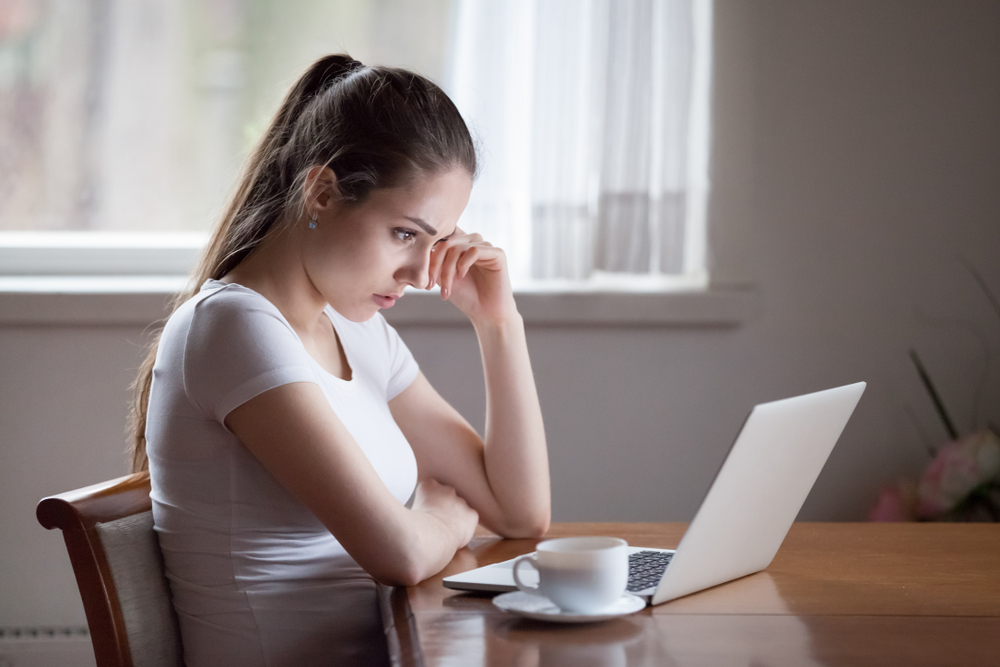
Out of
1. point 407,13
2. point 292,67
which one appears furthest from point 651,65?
point 292,67

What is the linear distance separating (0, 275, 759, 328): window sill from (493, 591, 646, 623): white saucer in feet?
4.12

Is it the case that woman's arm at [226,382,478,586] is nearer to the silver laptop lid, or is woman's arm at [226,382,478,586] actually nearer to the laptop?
the laptop

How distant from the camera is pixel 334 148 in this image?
44.2 inches

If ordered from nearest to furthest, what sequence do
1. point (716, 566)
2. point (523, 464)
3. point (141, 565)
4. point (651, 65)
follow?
point (716, 566) < point (141, 565) < point (523, 464) < point (651, 65)

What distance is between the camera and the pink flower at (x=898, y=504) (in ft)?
6.47

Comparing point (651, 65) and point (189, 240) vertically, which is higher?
point (651, 65)

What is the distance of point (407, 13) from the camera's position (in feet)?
7.10

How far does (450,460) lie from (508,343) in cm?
18

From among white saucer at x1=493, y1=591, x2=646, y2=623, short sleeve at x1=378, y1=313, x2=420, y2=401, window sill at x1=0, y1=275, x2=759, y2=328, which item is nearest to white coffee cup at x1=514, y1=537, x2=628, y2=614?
white saucer at x1=493, y1=591, x2=646, y2=623

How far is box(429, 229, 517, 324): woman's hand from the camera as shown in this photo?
124 cm

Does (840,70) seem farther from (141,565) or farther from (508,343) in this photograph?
(141,565)

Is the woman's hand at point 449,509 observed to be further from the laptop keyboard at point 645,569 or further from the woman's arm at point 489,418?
the laptop keyboard at point 645,569

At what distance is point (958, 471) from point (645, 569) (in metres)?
1.21

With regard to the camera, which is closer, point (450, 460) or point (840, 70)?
point (450, 460)
